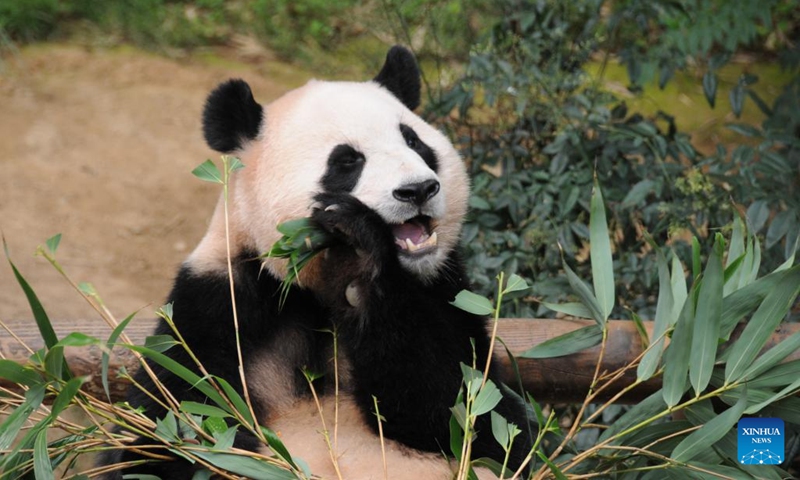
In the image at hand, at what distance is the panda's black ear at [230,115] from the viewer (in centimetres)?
285

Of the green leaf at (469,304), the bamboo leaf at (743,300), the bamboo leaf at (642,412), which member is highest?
the bamboo leaf at (743,300)

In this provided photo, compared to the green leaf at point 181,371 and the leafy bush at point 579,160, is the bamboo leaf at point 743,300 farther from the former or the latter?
the green leaf at point 181,371

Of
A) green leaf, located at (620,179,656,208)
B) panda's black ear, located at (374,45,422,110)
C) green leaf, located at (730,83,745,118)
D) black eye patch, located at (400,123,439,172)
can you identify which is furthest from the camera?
green leaf, located at (730,83,745,118)

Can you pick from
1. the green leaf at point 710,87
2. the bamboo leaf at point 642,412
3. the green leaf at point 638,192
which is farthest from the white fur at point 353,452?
the green leaf at point 710,87

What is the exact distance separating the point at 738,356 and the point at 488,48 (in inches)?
92.7

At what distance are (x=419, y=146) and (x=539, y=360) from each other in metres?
0.78

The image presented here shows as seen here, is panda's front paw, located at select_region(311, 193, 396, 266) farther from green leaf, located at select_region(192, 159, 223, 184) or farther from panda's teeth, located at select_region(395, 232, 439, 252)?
green leaf, located at select_region(192, 159, 223, 184)

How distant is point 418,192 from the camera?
244 centimetres

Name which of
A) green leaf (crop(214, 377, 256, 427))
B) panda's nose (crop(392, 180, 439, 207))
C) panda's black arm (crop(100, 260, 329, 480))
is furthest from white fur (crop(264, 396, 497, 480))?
panda's nose (crop(392, 180, 439, 207))

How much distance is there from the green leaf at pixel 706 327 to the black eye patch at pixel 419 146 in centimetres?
83

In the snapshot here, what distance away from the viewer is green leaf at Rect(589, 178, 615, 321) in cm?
261

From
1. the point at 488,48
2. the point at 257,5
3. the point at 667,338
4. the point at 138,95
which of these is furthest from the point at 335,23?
the point at 667,338

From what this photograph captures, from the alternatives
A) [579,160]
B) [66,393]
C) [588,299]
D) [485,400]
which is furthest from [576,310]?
[579,160]

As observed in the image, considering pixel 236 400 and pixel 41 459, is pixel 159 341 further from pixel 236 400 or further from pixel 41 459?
pixel 41 459
